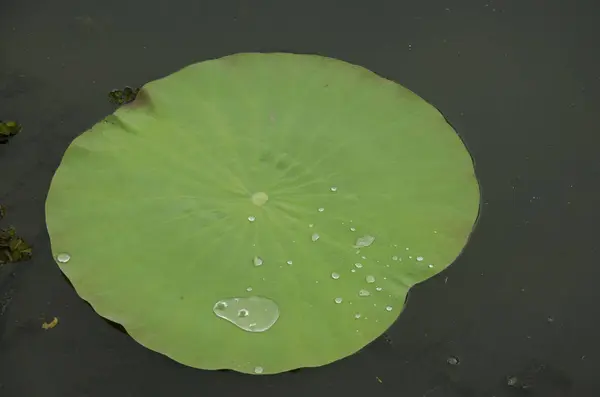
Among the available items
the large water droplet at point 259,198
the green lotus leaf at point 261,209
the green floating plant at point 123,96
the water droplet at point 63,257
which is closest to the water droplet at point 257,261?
the green lotus leaf at point 261,209

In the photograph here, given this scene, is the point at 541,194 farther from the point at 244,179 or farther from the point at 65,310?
the point at 65,310

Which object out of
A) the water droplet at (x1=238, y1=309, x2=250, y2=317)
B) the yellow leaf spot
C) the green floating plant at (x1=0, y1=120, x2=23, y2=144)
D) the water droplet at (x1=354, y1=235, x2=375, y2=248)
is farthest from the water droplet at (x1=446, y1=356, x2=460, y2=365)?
the green floating plant at (x1=0, y1=120, x2=23, y2=144)

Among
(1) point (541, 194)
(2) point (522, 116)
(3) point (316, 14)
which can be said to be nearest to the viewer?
(1) point (541, 194)

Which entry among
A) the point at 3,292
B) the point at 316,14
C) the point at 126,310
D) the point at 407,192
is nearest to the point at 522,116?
the point at 407,192

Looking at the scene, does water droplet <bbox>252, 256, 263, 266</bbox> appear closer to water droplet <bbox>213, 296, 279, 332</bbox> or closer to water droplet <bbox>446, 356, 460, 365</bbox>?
water droplet <bbox>213, 296, 279, 332</bbox>

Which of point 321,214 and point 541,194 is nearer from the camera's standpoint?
point 321,214

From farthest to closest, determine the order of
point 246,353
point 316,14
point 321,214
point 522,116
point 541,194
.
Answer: point 316,14 < point 522,116 < point 541,194 < point 321,214 < point 246,353

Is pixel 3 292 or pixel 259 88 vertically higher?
pixel 259 88
